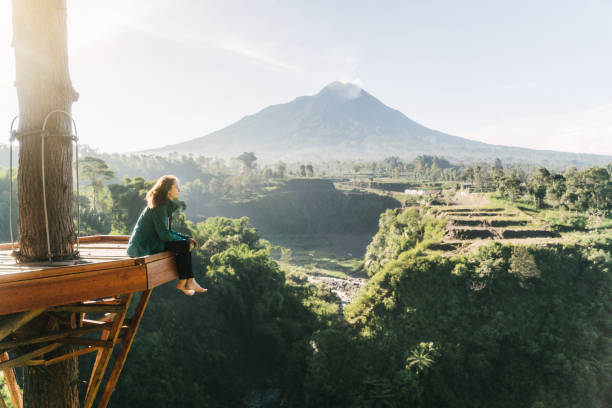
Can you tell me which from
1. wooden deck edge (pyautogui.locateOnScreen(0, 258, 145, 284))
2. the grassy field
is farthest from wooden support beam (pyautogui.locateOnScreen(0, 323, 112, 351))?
the grassy field

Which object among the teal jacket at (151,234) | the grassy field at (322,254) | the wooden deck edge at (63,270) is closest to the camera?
the wooden deck edge at (63,270)

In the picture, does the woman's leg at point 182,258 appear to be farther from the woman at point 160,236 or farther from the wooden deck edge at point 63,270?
the wooden deck edge at point 63,270

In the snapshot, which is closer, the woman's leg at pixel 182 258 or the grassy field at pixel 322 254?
the woman's leg at pixel 182 258

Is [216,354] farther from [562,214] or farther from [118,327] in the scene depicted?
[562,214]

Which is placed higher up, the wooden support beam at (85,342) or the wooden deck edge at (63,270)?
the wooden deck edge at (63,270)

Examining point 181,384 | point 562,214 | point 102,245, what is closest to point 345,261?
point 562,214

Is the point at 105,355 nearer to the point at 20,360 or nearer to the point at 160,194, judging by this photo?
the point at 20,360

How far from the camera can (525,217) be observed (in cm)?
2988

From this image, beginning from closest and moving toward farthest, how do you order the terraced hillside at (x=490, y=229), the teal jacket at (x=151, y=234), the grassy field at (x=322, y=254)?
1. the teal jacket at (x=151, y=234)
2. the terraced hillside at (x=490, y=229)
3. the grassy field at (x=322, y=254)

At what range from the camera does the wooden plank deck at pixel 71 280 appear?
6.44 feet

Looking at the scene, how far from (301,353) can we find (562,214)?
94.6ft

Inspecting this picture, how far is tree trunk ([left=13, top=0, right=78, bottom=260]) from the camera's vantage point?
8.30ft

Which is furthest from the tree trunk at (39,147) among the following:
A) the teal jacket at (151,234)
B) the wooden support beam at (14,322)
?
the teal jacket at (151,234)

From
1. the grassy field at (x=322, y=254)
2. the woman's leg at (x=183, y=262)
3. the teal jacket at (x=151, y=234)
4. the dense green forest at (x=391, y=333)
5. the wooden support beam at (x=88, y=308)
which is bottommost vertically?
the grassy field at (x=322, y=254)
